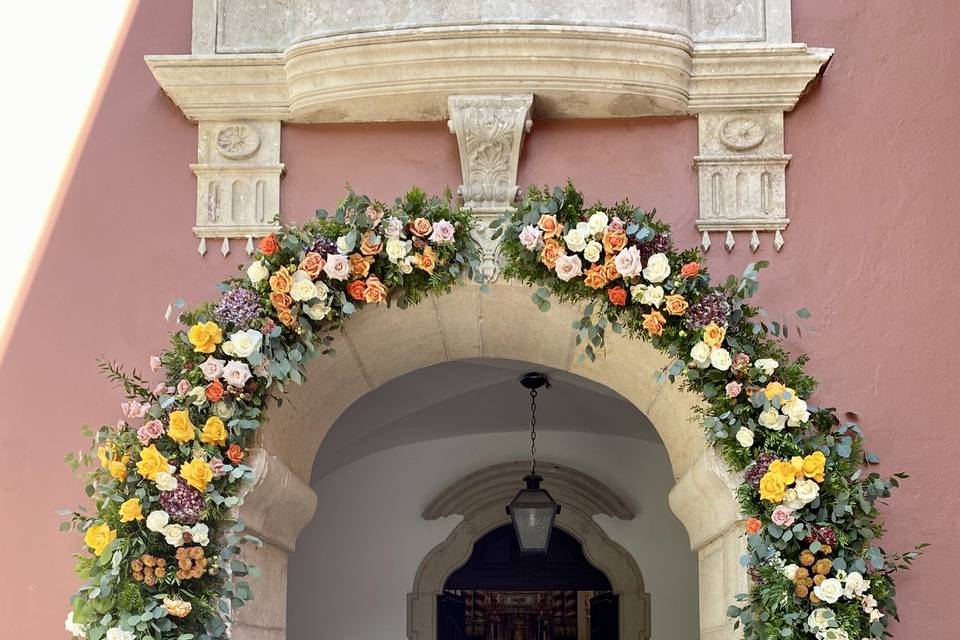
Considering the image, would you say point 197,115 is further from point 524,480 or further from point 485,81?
point 524,480

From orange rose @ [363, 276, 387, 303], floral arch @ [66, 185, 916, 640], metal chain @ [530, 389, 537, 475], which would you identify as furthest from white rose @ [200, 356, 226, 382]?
metal chain @ [530, 389, 537, 475]

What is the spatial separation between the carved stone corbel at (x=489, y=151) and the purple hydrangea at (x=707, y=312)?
0.56 meters

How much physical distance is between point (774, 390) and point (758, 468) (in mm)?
209

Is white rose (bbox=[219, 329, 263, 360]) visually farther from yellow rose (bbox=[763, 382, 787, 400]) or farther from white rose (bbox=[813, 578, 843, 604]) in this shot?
white rose (bbox=[813, 578, 843, 604])

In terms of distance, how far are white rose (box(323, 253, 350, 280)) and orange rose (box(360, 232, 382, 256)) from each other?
0.20ft

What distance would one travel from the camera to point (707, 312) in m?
3.55

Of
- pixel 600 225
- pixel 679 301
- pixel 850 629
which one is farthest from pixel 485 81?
pixel 850 629

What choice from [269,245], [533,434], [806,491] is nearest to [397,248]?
[269,245]

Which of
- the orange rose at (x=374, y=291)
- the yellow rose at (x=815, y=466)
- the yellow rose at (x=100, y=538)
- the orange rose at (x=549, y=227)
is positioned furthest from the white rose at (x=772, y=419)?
the yellow rose at (x=100, y=538)

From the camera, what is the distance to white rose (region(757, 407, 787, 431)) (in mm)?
3494

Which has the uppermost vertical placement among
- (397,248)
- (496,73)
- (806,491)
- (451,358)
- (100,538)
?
(496,73)

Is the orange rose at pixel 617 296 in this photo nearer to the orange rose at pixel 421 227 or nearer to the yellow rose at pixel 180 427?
the orange rose at pixel 421 227

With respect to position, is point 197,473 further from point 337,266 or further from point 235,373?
point 337,266

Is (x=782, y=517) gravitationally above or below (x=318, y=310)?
below
